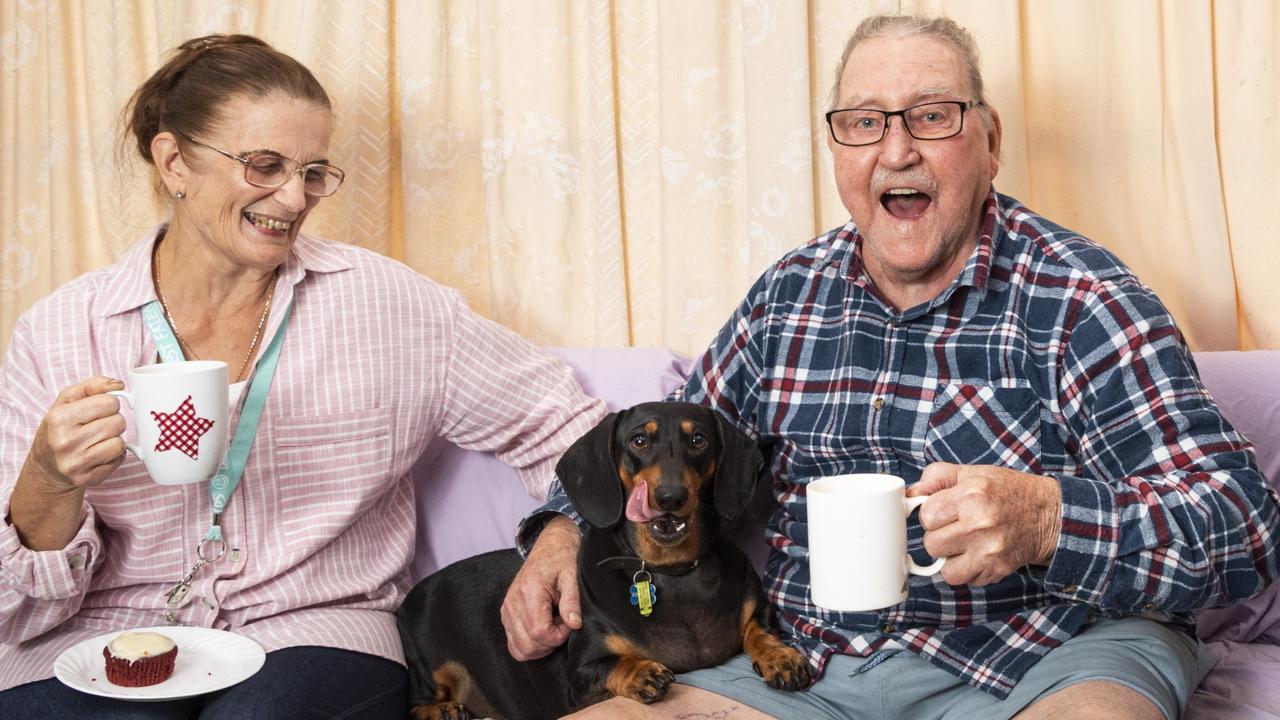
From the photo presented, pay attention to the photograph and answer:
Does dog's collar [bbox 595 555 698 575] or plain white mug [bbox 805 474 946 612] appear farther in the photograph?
dog's collar [bbox 595 555 698 575]

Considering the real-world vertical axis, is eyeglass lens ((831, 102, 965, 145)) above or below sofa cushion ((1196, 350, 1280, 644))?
above

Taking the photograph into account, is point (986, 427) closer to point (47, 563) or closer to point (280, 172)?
point (280, 172)

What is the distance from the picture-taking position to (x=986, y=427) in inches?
66.5

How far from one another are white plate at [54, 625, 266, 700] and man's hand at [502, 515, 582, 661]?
0.39m

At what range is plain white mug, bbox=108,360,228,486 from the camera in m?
1.56

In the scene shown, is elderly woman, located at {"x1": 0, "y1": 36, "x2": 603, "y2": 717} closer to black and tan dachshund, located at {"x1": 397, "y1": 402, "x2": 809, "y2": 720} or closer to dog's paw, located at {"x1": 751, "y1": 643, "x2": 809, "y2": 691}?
black and tan dachshund, located at {"x1": 397, "y1": 402, "x2": 809, "y2": 720}

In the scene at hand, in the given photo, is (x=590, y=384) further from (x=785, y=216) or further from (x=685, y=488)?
(x=685, y=488)

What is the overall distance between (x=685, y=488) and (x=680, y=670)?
299 millimetres

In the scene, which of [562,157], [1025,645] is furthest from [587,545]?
[562,157]

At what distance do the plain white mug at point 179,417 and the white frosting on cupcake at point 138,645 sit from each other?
25 cm

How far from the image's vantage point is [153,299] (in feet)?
6.53

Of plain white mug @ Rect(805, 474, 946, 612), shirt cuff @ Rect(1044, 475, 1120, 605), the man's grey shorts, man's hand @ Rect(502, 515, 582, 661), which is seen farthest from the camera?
man's hand @ Rect(502, 515, 582, 661)

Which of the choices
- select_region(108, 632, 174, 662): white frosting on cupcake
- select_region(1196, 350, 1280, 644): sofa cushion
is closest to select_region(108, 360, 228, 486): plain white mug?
select_region(108, 632, 174, 662): white frosting on cupcake

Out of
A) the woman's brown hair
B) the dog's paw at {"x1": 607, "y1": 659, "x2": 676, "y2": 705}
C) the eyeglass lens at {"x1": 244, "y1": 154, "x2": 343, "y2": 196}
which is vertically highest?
the woman's brown hair
